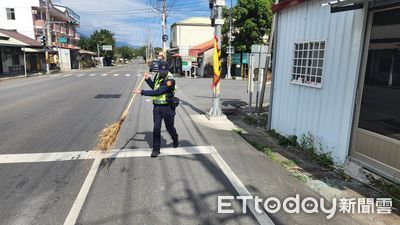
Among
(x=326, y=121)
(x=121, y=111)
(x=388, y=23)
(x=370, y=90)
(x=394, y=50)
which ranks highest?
(x=388, y=23)

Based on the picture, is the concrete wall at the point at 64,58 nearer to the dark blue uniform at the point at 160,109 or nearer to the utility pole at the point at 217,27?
the utility pole at the point at 217,27

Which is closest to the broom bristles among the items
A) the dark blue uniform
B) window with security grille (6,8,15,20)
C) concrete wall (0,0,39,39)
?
the dark blue uniform

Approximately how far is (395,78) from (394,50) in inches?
17.3

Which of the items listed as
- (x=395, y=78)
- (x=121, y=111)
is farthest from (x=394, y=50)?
(x=121, y=111)

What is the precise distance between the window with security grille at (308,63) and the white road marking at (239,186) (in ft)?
8.73

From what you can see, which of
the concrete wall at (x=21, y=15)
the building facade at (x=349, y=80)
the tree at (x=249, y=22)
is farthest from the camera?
the concrete wall at (x=21, y=15)

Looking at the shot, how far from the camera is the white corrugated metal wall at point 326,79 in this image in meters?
5.85

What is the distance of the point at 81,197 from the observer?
175 inches

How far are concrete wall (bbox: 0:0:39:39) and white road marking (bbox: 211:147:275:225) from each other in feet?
162

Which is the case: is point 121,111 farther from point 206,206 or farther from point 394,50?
point 394,50

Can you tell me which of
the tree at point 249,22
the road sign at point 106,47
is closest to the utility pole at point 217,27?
the tree at point 249,22

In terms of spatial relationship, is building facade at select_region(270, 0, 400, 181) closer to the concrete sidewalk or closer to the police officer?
the concrete sidewalk

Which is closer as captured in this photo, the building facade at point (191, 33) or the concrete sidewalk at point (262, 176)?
the concrete sidewalk at point (262, 176)

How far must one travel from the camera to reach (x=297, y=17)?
7.85m
